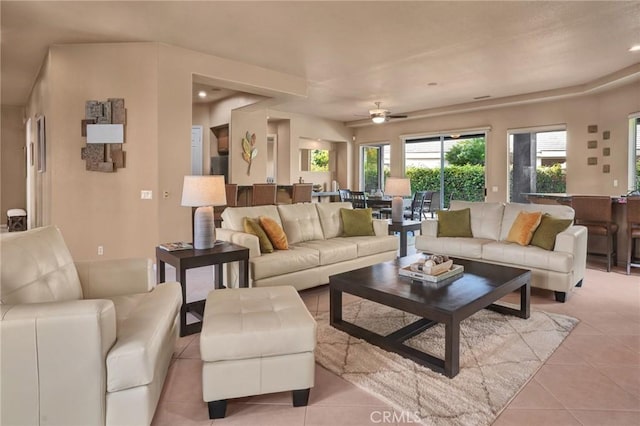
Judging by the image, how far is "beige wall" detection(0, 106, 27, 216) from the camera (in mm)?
8859

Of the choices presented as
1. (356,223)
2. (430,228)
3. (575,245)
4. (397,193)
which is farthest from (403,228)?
(575,245)

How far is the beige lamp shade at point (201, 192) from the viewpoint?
325 centimetres

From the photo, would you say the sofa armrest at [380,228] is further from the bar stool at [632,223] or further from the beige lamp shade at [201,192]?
the bar stool at [632,223]

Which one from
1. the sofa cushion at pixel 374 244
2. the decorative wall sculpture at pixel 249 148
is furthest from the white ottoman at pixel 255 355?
the decorative wall sculpture at pixel 249 148

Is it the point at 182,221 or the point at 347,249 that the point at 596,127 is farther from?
the point at 182,221

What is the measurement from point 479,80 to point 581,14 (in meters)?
2.55

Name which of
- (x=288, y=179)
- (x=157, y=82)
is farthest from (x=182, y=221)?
(x=288, y=179)

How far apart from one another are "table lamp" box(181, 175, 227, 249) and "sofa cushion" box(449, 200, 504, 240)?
10.7 ft

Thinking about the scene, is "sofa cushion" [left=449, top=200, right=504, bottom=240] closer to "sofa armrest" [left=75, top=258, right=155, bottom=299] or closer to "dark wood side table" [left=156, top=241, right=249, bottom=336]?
"dark wood side table" [left=156, top=241, right=249, bottom=336]

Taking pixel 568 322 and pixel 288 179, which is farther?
pixel 288 179

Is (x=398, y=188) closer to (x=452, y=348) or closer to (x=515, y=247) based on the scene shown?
(x=515, y=247)

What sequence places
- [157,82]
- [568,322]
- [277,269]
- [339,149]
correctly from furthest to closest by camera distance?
[339,149] < [157,82] < [277,269] < [568,322]

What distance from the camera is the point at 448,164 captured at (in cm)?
945

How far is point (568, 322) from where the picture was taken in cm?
317
